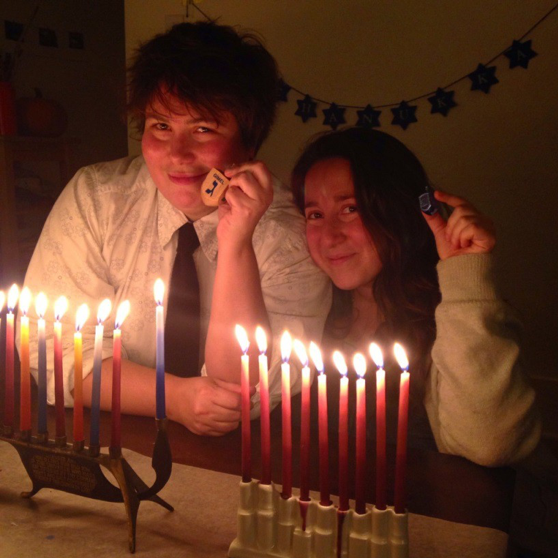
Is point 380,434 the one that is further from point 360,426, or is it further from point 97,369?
point 97,369

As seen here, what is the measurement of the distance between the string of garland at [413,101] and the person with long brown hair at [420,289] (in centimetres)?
91

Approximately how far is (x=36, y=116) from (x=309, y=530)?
3.45 meters

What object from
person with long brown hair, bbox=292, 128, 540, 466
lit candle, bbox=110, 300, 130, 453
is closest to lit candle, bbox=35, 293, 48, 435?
lit candle, bbox=110, 300, 130, 453

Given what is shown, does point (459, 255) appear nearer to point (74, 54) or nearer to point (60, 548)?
point (60, 548)

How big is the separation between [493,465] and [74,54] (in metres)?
4.63

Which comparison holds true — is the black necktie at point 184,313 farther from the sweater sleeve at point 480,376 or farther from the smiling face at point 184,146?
the sweater sleeve at point 480,376

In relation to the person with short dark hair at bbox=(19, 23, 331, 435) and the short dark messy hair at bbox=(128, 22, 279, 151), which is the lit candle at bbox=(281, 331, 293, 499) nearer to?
the person with short dark hair at bbox=(19, 23, 331, 435)

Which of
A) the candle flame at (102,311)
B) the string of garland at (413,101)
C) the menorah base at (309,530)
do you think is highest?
the string of garland at (413,101)

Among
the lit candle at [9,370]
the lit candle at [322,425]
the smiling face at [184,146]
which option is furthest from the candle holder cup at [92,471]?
the smiling face at [184,146]

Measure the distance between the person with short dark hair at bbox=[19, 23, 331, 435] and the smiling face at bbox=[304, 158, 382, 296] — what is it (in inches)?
2.6

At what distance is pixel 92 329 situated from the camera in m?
1.53

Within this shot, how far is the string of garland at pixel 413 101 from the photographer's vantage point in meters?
2.58

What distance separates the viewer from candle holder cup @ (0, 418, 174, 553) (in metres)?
0.91

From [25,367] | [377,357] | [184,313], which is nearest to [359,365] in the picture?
[377,357]
